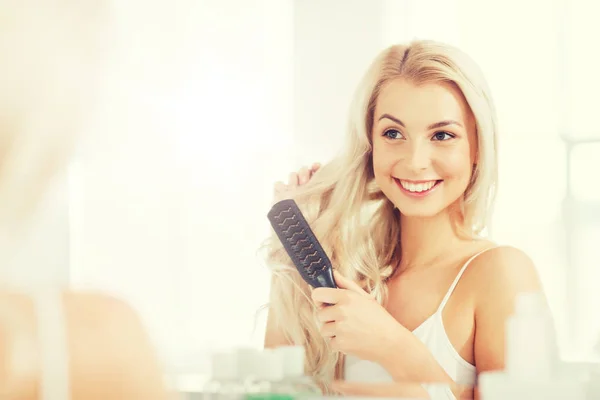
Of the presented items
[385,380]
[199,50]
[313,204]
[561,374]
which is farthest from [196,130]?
[561,374]

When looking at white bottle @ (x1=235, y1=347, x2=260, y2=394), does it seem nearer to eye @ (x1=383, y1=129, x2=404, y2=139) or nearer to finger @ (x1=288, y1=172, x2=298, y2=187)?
finger @ (x1=288, y1=172, x2=298, y2=187)

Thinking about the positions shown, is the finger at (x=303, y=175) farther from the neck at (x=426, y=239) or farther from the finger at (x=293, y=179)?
the neck at (x=426, y=239)

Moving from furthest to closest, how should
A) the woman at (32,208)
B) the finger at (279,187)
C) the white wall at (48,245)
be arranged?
the white wall at (48,245), the finger at (279,187), the woman at (32,208)

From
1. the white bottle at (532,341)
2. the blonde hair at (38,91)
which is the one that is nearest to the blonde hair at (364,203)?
the white bottle at (532,341)

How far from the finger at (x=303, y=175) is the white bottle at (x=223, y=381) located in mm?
256

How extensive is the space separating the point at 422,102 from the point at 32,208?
1.58ft

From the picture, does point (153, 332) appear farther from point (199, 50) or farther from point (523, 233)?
point (523, 233)

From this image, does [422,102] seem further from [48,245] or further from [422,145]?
[48,245]

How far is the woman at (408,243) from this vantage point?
855mm

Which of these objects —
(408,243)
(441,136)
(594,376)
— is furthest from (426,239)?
(594,376)

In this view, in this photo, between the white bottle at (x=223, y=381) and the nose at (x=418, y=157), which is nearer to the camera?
the nose at (x=418, y=157)

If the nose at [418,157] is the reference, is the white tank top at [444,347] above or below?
below

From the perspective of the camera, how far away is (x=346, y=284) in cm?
92

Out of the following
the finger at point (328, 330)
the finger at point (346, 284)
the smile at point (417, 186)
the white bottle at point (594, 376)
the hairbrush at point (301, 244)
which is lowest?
the white bottle at point (594, 376)
